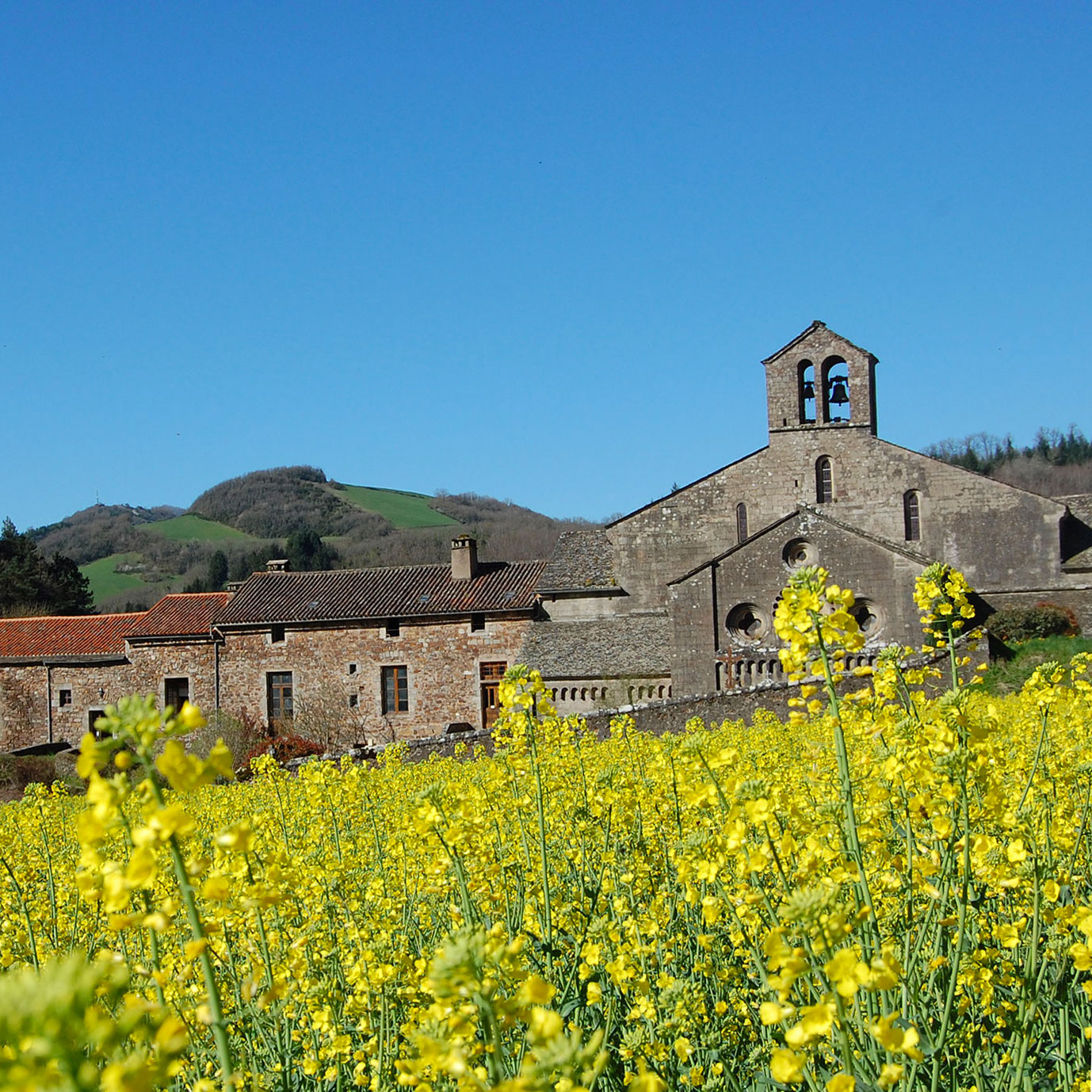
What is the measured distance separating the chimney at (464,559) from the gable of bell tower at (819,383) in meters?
10.4

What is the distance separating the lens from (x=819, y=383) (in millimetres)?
32031

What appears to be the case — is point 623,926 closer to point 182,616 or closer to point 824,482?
point 824,482

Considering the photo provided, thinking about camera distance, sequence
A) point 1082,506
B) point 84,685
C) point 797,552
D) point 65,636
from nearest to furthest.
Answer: point 797,552 < point 1082,506 < point 84,685 < point 65,636

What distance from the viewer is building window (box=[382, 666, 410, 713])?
3462 centimetres

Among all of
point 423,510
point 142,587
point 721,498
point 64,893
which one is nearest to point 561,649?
point 721,498

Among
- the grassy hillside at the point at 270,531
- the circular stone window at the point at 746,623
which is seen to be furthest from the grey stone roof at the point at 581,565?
the grassy hillside at the point at 270,531

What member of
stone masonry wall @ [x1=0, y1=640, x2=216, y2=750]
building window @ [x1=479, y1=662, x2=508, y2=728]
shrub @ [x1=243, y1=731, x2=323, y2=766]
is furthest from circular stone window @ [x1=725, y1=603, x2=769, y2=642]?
stone masonry wall @ [x1=0, y1=640, x2=216, y2=750]

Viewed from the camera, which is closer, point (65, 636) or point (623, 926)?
point (623, 926)

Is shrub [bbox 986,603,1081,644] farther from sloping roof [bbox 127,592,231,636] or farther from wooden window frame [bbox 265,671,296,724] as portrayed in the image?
sloping roof [bbox 127,592,231,636]

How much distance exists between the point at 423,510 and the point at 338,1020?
106914 millimetres

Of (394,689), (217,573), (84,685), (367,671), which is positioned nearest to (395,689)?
(394,689)

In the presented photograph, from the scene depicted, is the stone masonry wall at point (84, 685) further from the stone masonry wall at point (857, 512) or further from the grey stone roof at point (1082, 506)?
the grey stone roof at point (1082, 506)

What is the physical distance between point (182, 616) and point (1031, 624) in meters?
27.0

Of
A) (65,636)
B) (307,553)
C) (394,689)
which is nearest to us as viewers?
(394,689)
